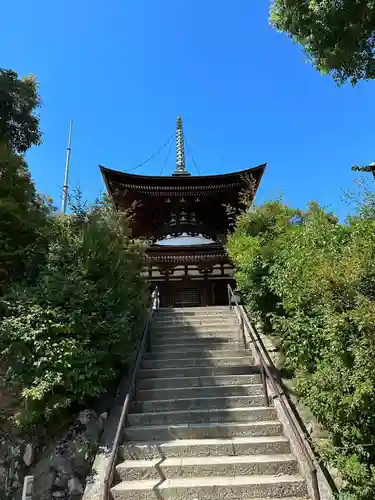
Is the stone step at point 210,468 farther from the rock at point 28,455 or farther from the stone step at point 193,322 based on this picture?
the stone step at point 193,322

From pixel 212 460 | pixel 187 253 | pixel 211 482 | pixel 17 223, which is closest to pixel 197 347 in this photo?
pixel 212 460

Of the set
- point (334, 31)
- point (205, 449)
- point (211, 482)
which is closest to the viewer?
point (211, 482)

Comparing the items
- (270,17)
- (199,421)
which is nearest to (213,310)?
(199,421)

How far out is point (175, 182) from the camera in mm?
14125

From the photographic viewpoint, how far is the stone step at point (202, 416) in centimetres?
495

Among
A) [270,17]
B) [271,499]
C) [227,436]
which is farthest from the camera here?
[270,17]

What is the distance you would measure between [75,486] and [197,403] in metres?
2.00

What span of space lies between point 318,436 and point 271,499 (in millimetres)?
1044

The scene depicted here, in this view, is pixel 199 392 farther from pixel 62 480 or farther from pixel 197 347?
pixel 62 480

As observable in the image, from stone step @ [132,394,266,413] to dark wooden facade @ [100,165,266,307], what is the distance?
24.6 feet

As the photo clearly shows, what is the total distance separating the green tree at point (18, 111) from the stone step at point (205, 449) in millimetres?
6989

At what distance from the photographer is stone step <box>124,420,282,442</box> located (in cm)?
463

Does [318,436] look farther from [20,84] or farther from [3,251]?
[20,84]

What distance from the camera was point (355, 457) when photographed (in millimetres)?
3438
